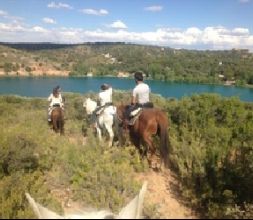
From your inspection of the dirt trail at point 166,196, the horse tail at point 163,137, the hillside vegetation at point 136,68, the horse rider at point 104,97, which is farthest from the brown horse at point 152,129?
the hillside vegetation at point 136,68

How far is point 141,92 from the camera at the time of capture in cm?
932

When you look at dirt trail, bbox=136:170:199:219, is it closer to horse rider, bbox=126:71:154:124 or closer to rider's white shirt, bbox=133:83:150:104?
horse rider, bbox=126:71:154:124

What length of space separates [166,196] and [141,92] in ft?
10.2

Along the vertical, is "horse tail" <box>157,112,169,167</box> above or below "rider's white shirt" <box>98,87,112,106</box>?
below

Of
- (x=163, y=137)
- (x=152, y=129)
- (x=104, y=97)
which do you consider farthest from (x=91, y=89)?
(x=163, y=137)

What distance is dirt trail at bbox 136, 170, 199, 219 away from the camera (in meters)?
6.17

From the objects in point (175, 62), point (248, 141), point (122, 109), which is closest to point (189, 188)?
point (248, 141)

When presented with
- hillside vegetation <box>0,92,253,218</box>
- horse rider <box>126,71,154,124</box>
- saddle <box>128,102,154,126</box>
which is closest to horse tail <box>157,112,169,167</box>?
hillside vegetation <box>0,92,253,218</box>

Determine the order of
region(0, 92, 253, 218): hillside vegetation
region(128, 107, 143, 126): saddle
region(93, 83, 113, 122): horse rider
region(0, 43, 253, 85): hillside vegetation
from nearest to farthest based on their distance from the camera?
region(0, 92, 253, 218): hillside vegetation, region(128, 107, 143, 126): saddle, region(93, 83, 113, 122): horse rider, region(0, 43, 253, 85): hillside vegetation

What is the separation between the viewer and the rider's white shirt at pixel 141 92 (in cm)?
928

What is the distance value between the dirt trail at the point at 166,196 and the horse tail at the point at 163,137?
0.36 m

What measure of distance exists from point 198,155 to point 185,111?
471 centimetres

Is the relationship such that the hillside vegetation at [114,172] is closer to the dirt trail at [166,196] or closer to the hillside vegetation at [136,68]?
the dirt trail at [166,196]

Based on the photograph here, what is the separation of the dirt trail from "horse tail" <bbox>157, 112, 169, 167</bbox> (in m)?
0.36
